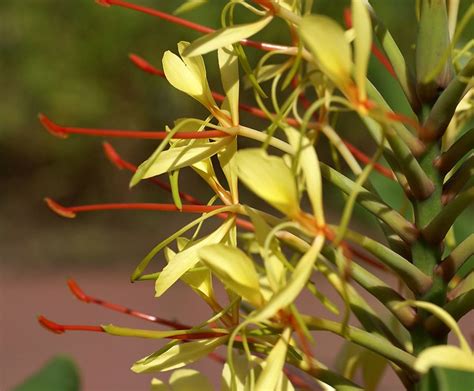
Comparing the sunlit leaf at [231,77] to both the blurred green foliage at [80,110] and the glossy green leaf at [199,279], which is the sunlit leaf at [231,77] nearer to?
the glossy green leaf at [199,279]

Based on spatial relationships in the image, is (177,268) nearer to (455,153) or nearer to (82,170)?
(455,153)

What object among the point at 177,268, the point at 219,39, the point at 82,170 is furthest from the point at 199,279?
the point at 82,170

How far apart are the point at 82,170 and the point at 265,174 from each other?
334cm

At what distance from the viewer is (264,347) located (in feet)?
1.74

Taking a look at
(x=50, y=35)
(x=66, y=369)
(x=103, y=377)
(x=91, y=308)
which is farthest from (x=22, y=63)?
(x=66, y=369)

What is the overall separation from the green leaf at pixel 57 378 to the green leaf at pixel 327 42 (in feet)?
1.19

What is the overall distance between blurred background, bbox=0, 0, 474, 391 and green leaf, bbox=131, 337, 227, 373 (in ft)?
7.47

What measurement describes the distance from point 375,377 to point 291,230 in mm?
214

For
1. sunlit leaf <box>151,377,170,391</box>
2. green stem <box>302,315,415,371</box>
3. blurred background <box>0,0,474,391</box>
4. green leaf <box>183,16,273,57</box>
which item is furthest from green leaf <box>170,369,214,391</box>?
blurred background <box>0,0,474,391</box>

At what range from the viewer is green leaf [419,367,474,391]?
0.40 meters

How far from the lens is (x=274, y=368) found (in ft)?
1.51

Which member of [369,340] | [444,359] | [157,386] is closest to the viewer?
[444,359]

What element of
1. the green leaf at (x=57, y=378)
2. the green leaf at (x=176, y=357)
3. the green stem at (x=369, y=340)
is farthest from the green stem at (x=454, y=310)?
the green leaf at (x=57, y=378)

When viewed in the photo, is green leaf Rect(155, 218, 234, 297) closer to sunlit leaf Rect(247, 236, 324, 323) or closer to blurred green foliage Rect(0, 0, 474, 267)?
sunlit leaf Rect(247, 236, 324, 323)
